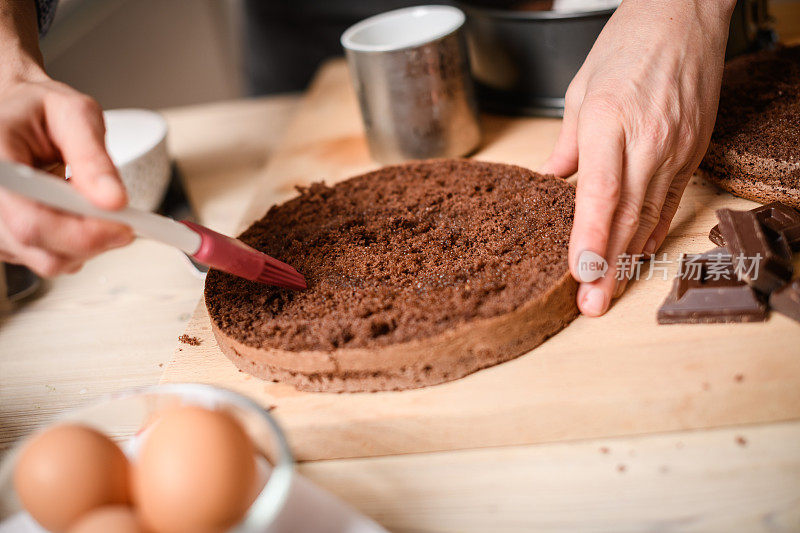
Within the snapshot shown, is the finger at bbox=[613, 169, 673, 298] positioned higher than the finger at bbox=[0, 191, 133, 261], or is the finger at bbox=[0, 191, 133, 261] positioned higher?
the finger at bbox=[0, 191, 133, 261]

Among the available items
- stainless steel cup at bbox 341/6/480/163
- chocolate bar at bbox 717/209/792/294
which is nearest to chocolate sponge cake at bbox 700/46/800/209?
chocolate bar at bbox 717/209/792/294

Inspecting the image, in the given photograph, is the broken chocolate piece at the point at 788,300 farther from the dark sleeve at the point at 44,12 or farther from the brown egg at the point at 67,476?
the dark sleeve at the point at 44,12

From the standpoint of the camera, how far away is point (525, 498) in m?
0.95

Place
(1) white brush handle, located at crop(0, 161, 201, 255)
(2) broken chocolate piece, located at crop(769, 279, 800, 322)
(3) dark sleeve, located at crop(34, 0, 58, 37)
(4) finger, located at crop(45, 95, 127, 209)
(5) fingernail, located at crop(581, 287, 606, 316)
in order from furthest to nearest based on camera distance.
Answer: (3) dark sleeve, located at crop(34, 0, 58, 37) → (5) fingernail, located at crop(581, 287, 606, 316) → (2) broken chocolate piece, located at crop(769, 279, 800, 322) → (4) finger, located at crop(45, 95, 127, 209) → (1) white brush handle, located at crop(0, 161, 201, 255)

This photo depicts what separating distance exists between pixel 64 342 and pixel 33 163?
0.57m

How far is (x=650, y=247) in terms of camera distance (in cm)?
129

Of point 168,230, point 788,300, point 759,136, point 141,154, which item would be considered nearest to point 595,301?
point 788,300

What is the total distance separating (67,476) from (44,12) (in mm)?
1422

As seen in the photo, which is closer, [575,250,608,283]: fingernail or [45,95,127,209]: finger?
[45,95,127,209]: finger

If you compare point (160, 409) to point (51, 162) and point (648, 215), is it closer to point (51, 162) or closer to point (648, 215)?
point (51, 162)

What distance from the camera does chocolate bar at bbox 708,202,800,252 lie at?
1193 mm

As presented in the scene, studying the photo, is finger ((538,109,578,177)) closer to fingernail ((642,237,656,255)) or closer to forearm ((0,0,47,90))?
fingernail ((642,237,656,255))

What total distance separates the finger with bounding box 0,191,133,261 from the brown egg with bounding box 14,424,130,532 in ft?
0.95

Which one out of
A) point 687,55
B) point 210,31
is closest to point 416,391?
point 687,55
